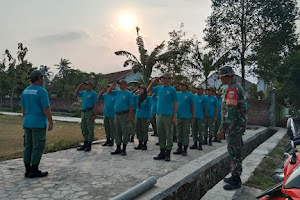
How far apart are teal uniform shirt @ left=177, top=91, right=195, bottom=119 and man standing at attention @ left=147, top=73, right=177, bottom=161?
944 millimetres

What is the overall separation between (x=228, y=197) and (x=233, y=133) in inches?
36.5

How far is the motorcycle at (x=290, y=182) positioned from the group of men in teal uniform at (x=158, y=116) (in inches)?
53.1

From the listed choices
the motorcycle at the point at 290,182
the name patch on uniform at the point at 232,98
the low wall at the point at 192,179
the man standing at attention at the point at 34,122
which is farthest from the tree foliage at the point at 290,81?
the man standing at attention at the point at 34,122

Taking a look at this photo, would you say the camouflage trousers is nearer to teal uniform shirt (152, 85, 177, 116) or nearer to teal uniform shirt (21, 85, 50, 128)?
teal uniform shirt (152, 85, 177, 116)

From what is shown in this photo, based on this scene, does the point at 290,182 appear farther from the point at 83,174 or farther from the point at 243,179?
the point at 83,174

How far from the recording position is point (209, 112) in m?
8.96

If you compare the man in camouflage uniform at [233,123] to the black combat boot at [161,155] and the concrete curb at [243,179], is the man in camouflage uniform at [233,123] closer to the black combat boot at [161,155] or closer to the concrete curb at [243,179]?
the concrete curb at [243,179]

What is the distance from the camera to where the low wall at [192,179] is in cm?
374

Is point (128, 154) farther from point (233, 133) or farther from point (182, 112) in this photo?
point (233, 133)

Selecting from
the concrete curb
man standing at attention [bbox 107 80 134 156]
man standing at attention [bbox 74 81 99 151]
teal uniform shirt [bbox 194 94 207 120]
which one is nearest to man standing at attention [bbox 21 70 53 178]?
man standing at attention [bbox 107 80 134 156]

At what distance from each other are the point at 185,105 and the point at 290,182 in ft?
16.5

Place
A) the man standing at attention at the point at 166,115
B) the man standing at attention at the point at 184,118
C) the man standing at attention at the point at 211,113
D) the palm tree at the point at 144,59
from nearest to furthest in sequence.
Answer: the man standing at attention at the point at 166,115
the man standing at attention at the point at 184,118
the man standing at attention at the point at 211,113
the palm tree at the point at 144,59

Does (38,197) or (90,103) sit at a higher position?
(90,103)

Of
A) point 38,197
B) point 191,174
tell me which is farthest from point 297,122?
point 38,197
